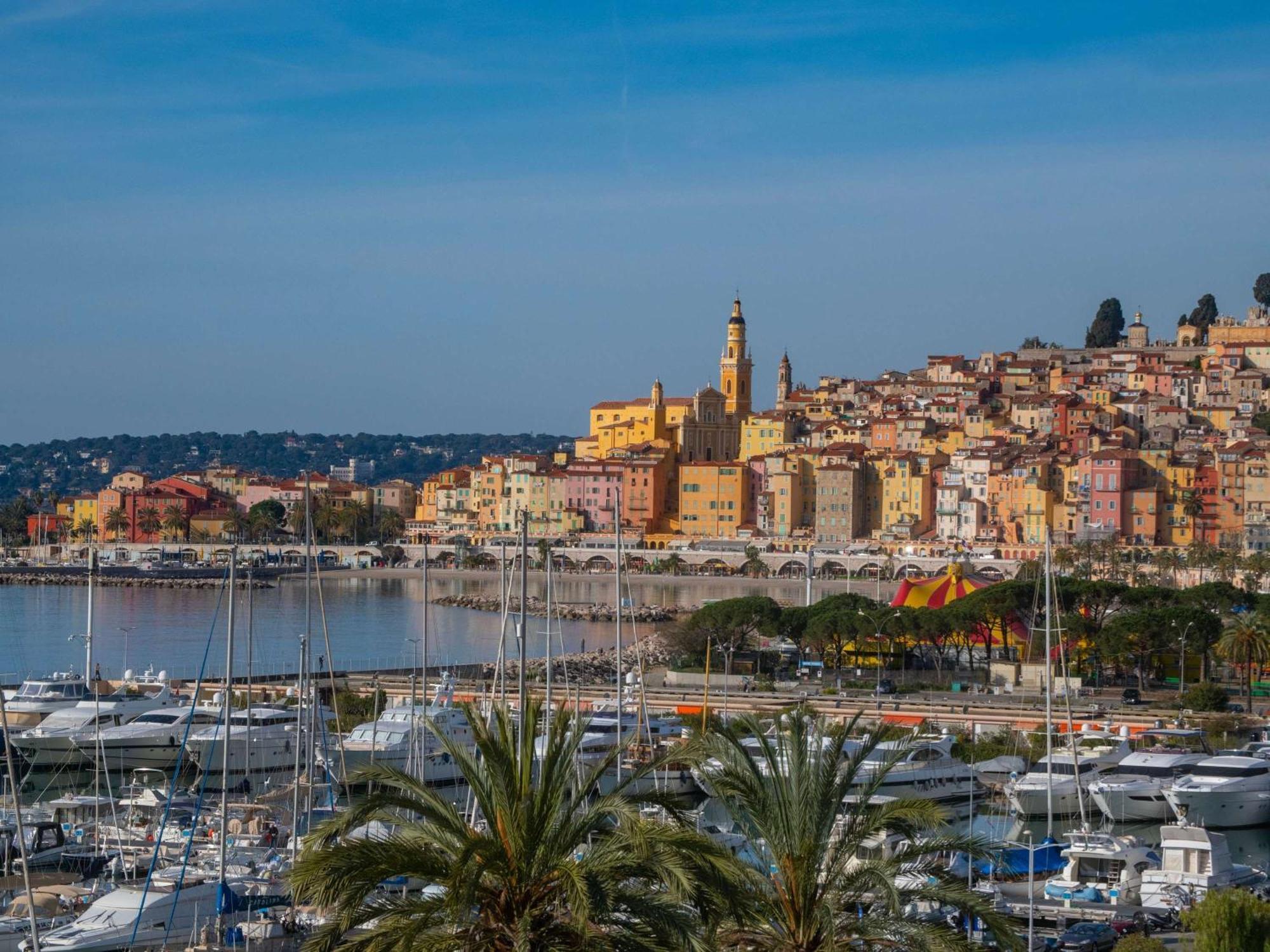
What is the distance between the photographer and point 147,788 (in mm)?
22453

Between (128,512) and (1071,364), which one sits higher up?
(1071,364)

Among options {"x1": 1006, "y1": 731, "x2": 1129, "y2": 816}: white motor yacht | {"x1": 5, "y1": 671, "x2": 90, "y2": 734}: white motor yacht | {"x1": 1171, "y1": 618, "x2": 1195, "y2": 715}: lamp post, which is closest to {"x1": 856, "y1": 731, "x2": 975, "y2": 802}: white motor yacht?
{"x1": 1006, "y1": 731, "x2": 1129, "y2": 816}: white motor yacht

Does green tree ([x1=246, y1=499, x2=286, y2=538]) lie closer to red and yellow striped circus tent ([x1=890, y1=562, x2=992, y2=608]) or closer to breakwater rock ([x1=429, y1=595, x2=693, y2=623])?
breakwater rock ([x1=429, y1=595, x2=693, y2=623])

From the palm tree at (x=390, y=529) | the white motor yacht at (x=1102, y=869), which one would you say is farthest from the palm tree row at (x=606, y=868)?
the palm tree at (x=390, y=529)

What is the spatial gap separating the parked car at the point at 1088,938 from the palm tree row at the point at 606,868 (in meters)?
5.21

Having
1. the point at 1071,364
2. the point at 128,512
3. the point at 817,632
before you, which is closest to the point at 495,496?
the point at 128,512

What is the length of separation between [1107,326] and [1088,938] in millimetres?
103678

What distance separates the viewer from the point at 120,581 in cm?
8206

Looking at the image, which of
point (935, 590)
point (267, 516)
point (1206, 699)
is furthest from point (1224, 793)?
point (267, 516)

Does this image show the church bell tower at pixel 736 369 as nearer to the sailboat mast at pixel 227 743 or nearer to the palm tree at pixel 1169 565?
the palm tree at pixel 1169 565

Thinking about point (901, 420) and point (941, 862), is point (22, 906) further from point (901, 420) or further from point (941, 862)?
point (901, 420)

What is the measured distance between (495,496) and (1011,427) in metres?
25.9

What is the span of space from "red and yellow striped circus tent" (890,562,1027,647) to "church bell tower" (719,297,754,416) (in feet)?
187

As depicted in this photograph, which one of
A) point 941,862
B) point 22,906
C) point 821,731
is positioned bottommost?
point 22,906
